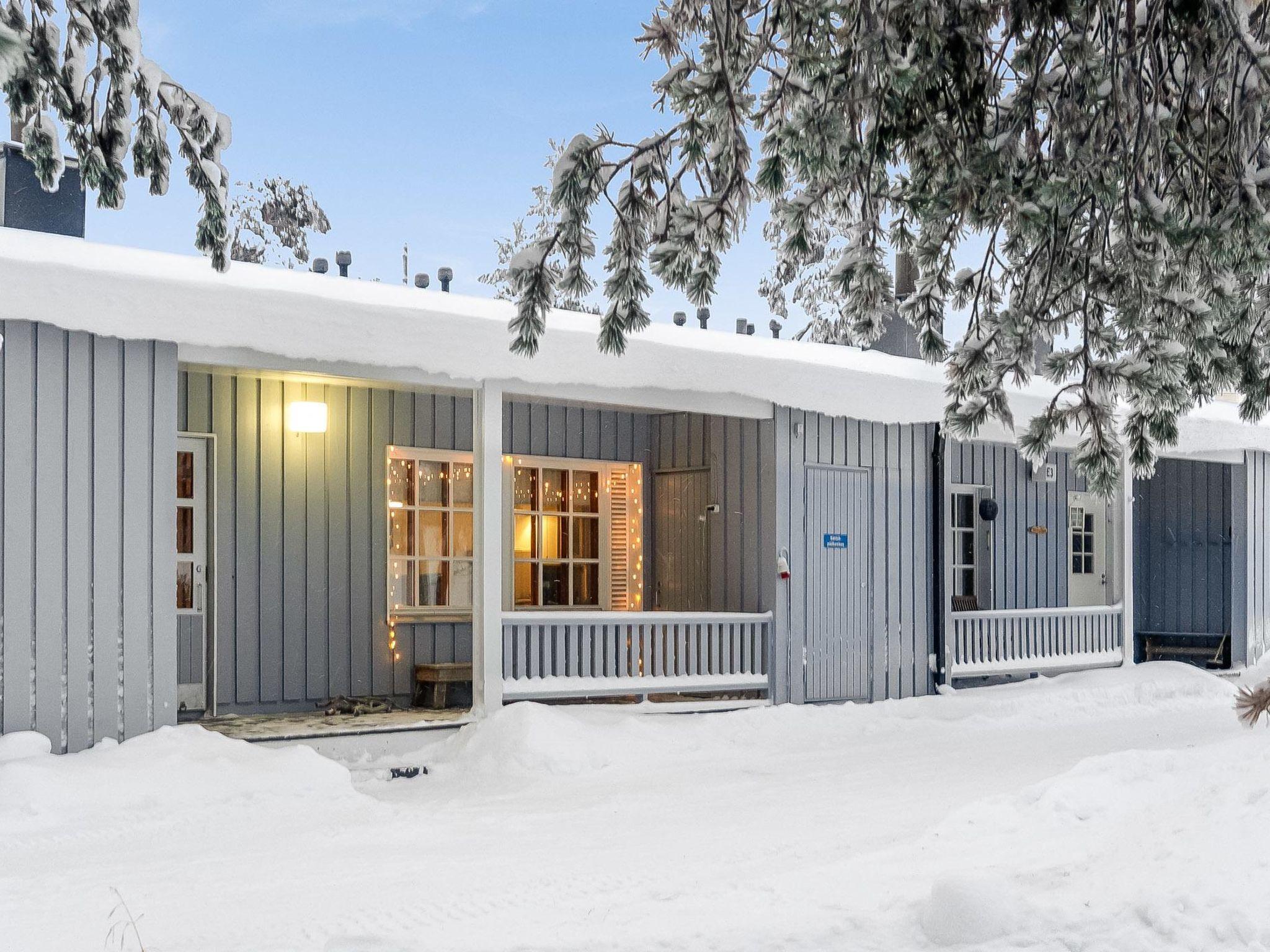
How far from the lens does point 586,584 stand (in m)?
12.8

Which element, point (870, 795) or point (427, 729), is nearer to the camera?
point (870, 795)

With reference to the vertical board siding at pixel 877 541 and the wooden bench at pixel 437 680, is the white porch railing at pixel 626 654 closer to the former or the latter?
the vertical board siding at pixel 877 541

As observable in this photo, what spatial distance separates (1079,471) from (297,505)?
253 inches

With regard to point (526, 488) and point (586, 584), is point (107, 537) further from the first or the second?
point (586, 584)

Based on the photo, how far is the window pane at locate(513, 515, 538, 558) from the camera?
12203 millimetres

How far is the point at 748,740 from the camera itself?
10430 millimetres

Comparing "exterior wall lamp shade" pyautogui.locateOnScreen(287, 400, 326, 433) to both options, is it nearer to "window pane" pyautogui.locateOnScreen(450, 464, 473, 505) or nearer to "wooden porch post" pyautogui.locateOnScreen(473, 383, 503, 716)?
"window pane" pyautogui.locateOnScreen(450, 464, 473, 505)

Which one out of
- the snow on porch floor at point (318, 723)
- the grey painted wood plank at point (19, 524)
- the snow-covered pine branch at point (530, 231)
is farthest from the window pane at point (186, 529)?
the snow-covered pine branch at point (530, 231)

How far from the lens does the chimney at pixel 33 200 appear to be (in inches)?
325

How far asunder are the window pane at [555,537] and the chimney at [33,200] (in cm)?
518

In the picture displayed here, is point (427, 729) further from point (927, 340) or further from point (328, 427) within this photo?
point (927, 340)

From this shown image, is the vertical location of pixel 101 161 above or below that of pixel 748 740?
above

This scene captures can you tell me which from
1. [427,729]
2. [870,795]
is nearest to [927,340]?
[870,795]

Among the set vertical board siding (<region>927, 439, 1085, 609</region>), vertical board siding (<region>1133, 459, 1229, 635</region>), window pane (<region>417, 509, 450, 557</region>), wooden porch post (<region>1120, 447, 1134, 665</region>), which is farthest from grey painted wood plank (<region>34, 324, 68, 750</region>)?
vertical board siding (<region>1133, 459, 1229, 635</region>)
